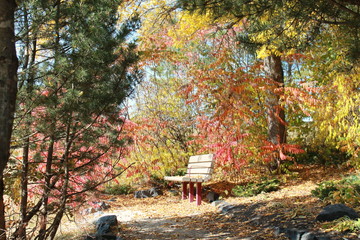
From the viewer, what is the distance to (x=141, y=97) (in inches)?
425

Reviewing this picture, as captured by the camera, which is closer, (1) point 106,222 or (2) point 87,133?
(2) point 87,133

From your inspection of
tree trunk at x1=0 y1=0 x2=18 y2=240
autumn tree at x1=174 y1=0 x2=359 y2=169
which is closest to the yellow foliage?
autumn tree at x1=174 y1=0 x2=359 y2=169

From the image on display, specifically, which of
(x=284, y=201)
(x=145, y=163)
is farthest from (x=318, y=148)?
(x=145, y=163)

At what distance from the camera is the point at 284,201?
18.4 ft

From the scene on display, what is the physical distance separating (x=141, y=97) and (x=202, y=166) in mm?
3999

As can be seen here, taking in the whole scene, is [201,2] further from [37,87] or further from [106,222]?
[106,222]

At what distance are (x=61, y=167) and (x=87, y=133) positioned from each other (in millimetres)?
467

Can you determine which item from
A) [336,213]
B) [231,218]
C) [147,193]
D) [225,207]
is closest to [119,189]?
[147,193]

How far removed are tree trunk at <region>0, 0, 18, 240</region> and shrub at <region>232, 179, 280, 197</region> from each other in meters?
5.69

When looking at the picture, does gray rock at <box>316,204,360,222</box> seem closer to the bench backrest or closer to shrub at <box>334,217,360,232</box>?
shrub at <box>334,217,360,232</box>

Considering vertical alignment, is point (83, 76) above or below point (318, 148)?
above

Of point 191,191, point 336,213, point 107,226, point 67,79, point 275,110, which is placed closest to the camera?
point 67,79

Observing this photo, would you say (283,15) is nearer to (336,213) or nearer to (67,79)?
(336,213)

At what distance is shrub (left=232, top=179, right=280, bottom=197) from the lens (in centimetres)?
705
